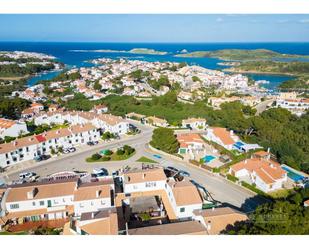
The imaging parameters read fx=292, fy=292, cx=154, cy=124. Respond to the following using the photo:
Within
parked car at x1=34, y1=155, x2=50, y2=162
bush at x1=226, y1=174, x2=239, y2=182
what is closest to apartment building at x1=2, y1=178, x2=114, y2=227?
parked car at x1=34, y1=155, x2=50, y2=162

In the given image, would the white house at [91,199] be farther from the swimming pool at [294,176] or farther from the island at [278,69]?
the island at [278,69]

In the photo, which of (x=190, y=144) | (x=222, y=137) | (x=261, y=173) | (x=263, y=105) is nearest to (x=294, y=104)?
(x=263, y=105)

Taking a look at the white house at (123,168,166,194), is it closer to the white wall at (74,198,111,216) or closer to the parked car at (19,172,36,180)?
the white wall at (74,198,111,216)

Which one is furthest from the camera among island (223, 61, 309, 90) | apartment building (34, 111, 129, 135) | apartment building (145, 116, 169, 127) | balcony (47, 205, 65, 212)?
island (223, 61, 309, 90)

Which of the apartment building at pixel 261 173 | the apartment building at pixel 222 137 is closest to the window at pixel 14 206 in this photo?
the apartment building at pixel 261 173

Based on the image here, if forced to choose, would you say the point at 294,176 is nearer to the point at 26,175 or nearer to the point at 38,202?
the point at 38,202

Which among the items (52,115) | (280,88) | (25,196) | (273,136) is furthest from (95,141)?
(280,88)
